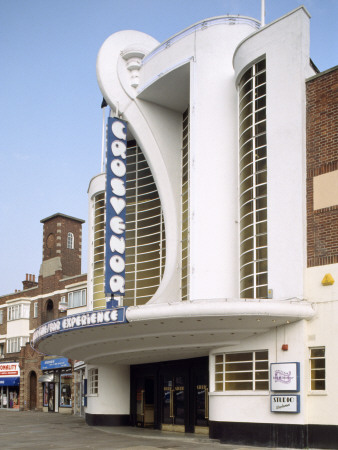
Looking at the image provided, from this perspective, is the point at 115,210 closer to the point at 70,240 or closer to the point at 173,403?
the point at 173,403

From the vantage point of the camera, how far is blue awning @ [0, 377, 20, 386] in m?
49.6

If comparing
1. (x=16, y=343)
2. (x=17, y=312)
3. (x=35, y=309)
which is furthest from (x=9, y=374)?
(x=35, y=309)

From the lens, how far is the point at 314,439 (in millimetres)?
17531

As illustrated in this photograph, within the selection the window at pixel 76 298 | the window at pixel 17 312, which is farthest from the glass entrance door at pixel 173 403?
the window at pixel 17 312

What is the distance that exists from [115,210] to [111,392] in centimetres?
905

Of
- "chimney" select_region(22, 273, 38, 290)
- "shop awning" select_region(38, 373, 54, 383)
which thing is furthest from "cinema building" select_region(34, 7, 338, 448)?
"chimney" select_region(22, 273, 38, 290)

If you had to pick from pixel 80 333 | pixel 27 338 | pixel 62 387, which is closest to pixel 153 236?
pixel 80 333

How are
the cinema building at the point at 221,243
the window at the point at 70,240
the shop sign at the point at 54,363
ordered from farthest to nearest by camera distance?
the window at the point at 70,240 < the shop sign at the point at 54,363 < the cinema building at the point at 221,243

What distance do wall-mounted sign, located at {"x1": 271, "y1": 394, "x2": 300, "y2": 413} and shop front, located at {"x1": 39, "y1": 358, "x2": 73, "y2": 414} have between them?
87.7 ft

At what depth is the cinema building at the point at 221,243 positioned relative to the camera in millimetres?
18234

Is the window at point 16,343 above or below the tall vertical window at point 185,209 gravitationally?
below

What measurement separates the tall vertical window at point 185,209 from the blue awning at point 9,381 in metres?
29.6

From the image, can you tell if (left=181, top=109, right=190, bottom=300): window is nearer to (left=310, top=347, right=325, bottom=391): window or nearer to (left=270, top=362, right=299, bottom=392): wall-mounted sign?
(left=270, top=362, right=299, bottom=392): wall-mounted sign

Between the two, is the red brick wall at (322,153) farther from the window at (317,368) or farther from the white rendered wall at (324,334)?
the window at (317,368)
